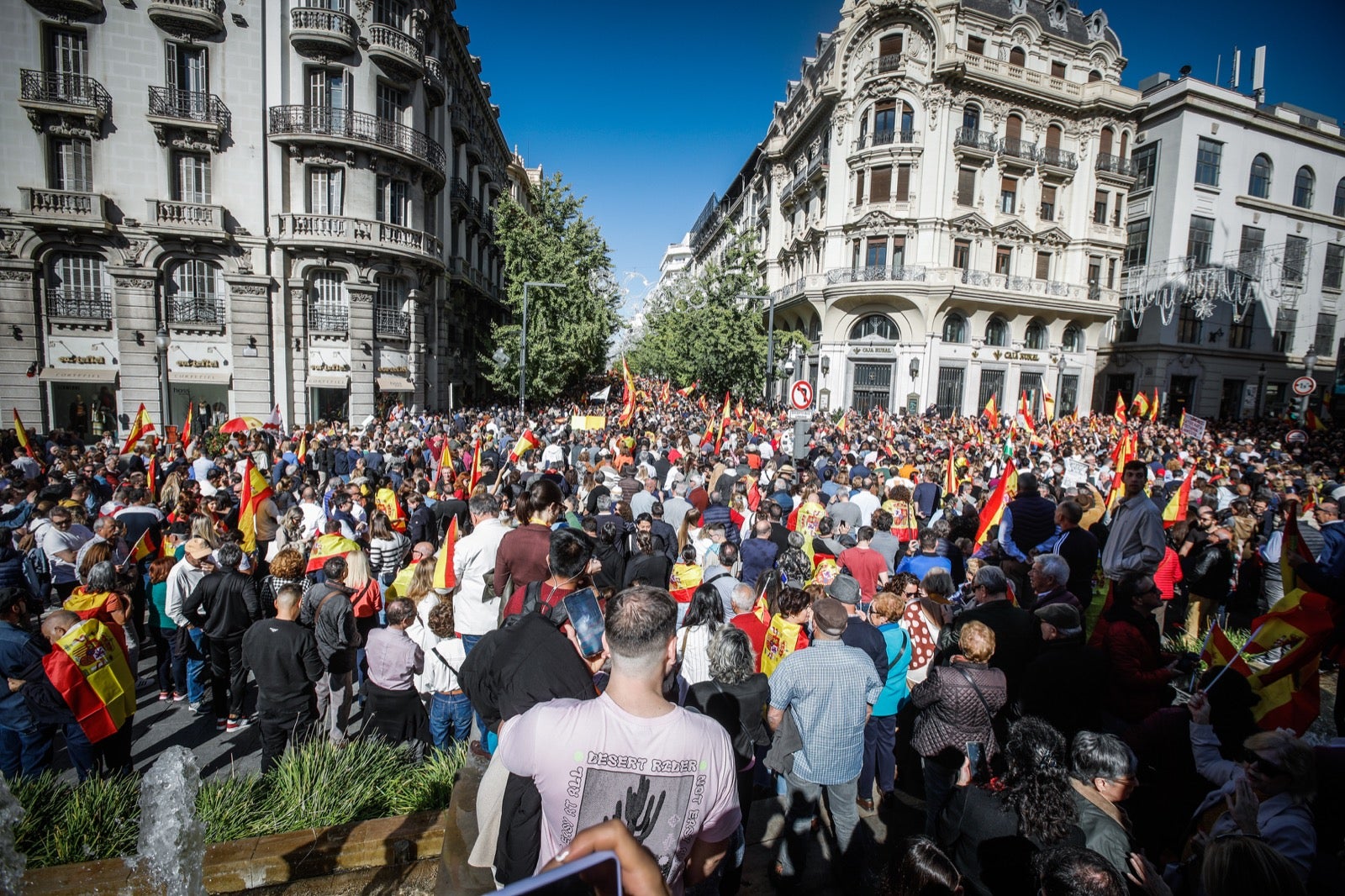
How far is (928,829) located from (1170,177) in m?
45.0

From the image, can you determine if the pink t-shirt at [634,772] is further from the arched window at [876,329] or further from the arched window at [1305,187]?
the arched window at [1305,187]

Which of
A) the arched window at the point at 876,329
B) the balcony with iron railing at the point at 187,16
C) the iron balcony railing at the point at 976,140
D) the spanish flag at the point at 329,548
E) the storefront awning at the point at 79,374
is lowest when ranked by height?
the spanish flag at the point at 329,548

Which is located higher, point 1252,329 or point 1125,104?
point 1125,104

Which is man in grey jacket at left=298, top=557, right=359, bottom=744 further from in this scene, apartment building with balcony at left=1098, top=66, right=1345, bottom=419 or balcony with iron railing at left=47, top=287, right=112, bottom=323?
apartment building with balcony at left=1098, top=66, right=1345, bottom=419

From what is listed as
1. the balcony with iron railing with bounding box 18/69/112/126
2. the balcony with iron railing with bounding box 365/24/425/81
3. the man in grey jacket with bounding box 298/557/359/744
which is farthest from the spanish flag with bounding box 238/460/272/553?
the balcony with iron railing with bounding box 18/69/112/126

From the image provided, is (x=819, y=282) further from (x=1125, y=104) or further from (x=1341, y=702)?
(x=1341, y=702)

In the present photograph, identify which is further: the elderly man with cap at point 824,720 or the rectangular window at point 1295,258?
the rectangular window at point 1295,258

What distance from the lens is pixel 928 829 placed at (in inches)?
165

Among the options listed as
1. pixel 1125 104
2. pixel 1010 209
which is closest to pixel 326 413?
pixel 1010 209

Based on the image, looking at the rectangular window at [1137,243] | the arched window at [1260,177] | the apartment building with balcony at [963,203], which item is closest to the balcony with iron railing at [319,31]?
the apartment building with balcony at [963,203]

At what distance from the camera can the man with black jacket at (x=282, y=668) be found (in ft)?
15.4

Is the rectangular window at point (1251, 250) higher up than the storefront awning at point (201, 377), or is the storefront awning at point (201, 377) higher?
the rectangular window at point (1251, 250)

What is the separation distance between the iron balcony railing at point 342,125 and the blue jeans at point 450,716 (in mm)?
24171

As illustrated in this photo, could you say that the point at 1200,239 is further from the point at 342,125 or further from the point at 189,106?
the point at 189,106
